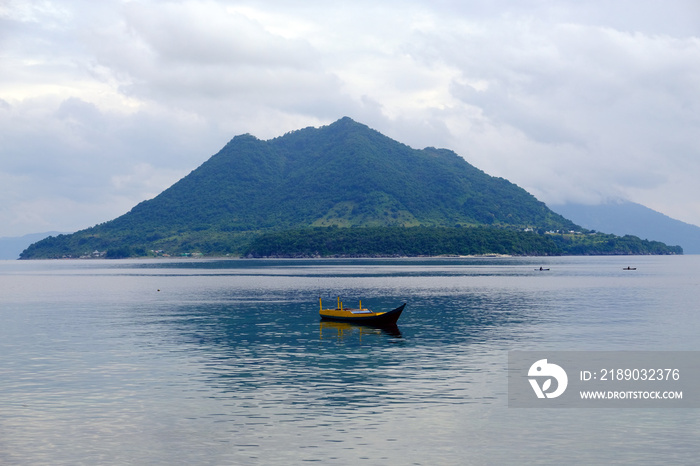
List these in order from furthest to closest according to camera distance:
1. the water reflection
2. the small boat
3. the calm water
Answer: the small boat, the water reflection, the calm water

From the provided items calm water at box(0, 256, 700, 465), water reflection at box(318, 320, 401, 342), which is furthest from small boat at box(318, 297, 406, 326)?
calm water at box(0, 256, 700, 465)

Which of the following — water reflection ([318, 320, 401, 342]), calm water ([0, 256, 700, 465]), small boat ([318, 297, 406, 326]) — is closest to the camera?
calm water ([0, 256, 700, 465])

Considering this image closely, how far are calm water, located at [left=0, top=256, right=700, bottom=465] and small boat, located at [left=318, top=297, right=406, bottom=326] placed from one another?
2721 mm

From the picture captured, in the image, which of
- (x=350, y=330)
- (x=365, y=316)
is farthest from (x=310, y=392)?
(x=365, y=316)

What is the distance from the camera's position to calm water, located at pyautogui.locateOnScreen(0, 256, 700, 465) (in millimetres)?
31594

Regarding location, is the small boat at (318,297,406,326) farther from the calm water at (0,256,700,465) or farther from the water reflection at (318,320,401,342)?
the calm water at (0,256,700,465)

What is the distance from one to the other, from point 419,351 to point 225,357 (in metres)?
16.5

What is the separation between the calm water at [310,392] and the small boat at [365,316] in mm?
2721

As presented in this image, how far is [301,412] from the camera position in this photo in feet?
126

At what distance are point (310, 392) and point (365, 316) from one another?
38388mm

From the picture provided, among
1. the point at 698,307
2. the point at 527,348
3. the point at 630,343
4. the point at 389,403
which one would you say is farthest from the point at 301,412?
the point at 698,307

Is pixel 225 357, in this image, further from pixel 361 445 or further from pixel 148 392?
pixel 361 445

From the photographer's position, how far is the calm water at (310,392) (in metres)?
31.6

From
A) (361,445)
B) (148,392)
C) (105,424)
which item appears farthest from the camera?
(148,392)
